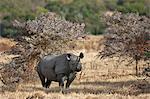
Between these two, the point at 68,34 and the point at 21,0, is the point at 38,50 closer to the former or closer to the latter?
the point at 68,34

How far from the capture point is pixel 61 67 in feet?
65.0

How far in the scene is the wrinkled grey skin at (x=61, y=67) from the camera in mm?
19266

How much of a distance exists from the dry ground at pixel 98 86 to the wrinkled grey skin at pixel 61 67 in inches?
19.9

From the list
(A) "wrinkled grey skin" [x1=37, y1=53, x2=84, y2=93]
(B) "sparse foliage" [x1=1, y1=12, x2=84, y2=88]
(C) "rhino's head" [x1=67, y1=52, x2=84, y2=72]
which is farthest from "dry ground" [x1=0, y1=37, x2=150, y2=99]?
(B) "sparse foliage" [x1=1, y1=12, x2=84, y2=88]

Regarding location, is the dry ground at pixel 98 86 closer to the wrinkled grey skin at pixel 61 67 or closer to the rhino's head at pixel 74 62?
the wrinkled grey skin at pixel 61 67

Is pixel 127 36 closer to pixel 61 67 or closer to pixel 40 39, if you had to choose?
pixel 40 39

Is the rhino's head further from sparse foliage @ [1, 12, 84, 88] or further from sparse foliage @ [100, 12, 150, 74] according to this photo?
sparse foliage @ [100, 12, 150, 74]

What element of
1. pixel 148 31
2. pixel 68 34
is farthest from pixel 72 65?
pixel 148 31

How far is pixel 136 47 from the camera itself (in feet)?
88.8

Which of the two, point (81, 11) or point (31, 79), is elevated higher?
point (31, 79)

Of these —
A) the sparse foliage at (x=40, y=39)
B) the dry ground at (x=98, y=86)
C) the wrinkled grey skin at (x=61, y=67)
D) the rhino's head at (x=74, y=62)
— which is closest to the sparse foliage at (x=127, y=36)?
the dry ground at (x=98, y=86)

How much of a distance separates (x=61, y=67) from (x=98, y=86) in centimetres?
296

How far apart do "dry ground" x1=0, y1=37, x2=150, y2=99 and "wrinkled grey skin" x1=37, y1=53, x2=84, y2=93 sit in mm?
507

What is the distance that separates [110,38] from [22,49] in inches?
207
